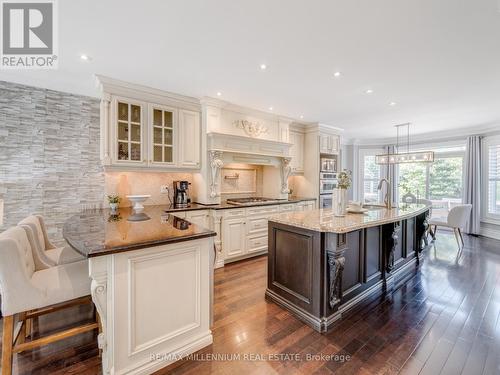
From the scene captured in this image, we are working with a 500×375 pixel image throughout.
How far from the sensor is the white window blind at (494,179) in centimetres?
529

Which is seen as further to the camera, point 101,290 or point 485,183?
point 485,183

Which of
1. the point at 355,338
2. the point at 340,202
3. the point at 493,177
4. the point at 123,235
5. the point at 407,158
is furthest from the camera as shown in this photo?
the point at 493,177

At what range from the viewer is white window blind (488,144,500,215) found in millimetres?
5285

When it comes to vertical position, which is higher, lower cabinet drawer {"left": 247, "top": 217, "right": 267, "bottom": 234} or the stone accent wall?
the stone accent wall

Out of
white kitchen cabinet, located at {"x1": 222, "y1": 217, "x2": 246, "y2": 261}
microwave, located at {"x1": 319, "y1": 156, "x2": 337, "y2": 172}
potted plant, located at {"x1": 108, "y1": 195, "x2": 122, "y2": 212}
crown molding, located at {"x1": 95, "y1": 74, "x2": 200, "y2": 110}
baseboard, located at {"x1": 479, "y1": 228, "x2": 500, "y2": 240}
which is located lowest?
baseboard, located at {"x1": 479, "y1": 228, "x2": 500, "y2": 240}

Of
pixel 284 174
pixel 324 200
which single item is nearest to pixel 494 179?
pixel 324 200

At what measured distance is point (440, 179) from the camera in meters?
6.27

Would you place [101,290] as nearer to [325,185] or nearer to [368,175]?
[325,185]

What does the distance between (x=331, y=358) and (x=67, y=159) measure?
3910 millimetres

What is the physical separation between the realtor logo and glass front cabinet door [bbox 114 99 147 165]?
→ 0.80 m

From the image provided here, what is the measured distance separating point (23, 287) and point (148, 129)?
94.0 inches

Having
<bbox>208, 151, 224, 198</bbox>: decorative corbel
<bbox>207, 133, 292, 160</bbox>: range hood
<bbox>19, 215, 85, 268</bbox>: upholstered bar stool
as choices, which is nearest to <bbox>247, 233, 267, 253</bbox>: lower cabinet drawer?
<bbox>208, 151, 224, 198</bbox>: decorative corbel

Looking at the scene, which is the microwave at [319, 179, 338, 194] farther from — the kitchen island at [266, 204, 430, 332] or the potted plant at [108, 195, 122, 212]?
the potted plant at [108, 195, 122, 212]

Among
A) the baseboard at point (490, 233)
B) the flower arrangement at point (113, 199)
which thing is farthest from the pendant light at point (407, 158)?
the flower arrangement at point (113, 199)
